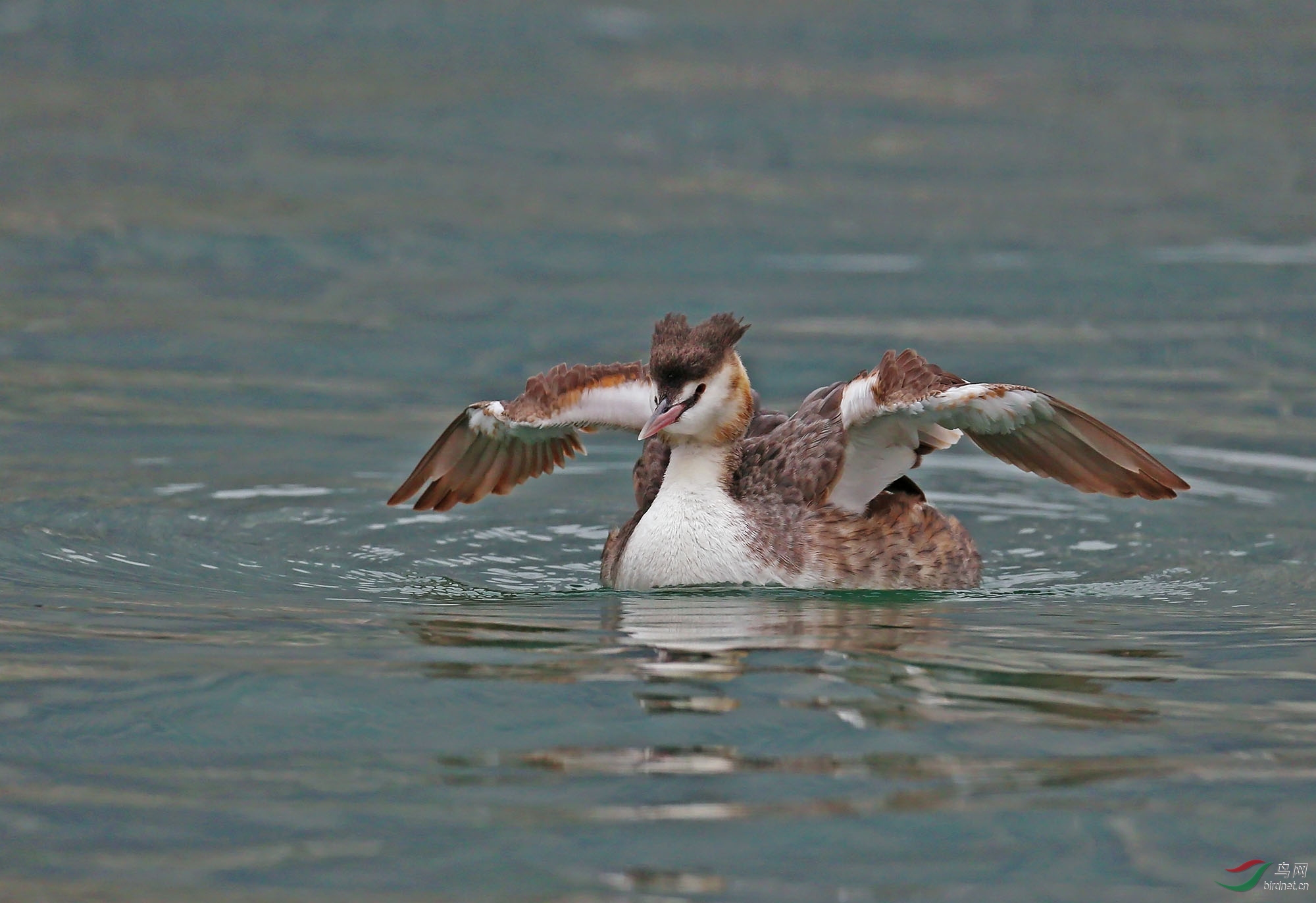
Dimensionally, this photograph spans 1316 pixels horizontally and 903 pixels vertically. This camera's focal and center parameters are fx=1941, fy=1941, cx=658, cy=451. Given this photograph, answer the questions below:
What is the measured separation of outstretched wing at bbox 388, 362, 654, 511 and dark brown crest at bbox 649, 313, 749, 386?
46 cm

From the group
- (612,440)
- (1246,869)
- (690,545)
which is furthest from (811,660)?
(612,440)

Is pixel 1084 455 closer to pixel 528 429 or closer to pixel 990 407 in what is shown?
pixel 990 407

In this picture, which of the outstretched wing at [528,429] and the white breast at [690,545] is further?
the outstretched wing at [528,429]

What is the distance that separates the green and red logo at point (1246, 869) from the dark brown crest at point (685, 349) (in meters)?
3.97

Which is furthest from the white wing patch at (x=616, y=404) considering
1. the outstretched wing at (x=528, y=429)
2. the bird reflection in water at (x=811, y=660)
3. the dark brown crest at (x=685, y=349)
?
the bird reflection in water at (x=811, y=660)

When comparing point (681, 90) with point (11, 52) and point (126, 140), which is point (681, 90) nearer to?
point (126, 140)

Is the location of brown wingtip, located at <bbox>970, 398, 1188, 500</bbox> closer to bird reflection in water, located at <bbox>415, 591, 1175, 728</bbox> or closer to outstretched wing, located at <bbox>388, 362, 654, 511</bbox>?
bird reflection in water, located at <bbox>415, 591, 1175, 728</bbox>

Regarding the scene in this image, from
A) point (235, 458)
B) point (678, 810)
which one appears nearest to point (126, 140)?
point (235, 458)

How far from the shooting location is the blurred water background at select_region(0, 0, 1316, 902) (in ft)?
18.8

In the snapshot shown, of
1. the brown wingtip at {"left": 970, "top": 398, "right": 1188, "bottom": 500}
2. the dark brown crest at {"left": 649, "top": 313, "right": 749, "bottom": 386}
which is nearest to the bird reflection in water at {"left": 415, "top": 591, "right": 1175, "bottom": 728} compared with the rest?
the brown wingtip at {"left": 970, "top": 398, "right": 1188, "bottom": 500}

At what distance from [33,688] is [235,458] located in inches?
200

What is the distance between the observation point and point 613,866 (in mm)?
5395

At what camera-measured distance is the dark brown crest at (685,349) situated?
8828mm

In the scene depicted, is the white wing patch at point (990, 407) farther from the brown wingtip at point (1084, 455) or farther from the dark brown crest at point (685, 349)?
the dark brown crest at point (685, 349)
